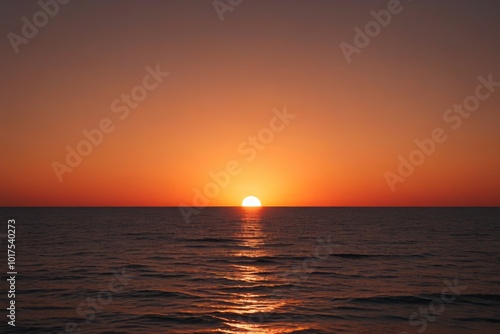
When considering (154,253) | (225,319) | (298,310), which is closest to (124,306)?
(225,319)

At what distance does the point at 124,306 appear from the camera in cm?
2486

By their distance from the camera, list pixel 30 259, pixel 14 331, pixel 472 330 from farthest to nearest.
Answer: pixel 30 259, pixel 472 330, pixel 14 331

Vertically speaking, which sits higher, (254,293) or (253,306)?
(254,293)

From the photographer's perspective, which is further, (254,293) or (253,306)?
(254,293)

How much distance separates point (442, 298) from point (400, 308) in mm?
4543

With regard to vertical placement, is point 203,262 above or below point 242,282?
above

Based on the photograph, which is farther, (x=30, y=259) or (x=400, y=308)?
(x=30, y=259)

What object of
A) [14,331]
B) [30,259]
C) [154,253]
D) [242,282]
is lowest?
[14,331]

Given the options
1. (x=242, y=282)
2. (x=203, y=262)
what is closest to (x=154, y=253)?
(x=203, y=262)

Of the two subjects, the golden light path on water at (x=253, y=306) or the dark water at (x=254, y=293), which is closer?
the golden light path on water at (x=253, y=306)

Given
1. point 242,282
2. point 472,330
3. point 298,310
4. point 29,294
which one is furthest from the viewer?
point 242,282

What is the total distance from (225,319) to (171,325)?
8.94 feet

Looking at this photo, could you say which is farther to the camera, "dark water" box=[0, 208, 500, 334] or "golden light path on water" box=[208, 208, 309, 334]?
"dark water" box=[0, 208, 500, 334]

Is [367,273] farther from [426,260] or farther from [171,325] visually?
[171,325]
